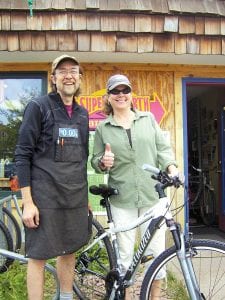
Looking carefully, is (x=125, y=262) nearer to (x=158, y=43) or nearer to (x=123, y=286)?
(x=123, y=286)

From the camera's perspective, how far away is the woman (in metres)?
3.02

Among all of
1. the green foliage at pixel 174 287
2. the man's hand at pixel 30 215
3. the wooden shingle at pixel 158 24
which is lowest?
the green foliage at pixel 174 287

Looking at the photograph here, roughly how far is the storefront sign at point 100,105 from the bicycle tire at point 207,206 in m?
2.66

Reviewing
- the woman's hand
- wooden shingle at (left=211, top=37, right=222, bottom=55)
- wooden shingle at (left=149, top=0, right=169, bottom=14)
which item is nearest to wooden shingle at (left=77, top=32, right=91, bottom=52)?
wooden shingle at (left=149, top=0, right=169, bottom=14)

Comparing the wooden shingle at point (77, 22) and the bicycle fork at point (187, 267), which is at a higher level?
the wooden shingle at point (77, 22)

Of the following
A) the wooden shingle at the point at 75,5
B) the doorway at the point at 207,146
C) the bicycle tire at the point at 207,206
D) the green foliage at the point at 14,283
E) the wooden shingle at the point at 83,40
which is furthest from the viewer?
the bicycle tire at the point at 207,206

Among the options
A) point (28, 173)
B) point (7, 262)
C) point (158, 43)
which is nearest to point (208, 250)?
point (28, 173)

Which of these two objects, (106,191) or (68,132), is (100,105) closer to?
(106,191)

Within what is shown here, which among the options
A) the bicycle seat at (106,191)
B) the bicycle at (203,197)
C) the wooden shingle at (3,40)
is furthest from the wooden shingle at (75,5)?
the bicycle at (203,197)

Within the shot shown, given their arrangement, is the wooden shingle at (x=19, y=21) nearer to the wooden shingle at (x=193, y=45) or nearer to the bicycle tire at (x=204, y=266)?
the wooden shingle at (x=193, y=45)

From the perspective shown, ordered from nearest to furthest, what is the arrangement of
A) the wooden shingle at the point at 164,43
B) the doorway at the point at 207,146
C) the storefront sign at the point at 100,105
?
the wooden shingle at the point at 164,43, the storefront sign at the point at 100,105, the doorway at the point at 207,146

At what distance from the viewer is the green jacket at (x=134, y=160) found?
3.02 meters

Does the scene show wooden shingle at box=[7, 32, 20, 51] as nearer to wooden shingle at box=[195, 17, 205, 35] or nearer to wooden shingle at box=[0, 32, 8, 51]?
wooden shingle at box=[0, 32, 8, 51]

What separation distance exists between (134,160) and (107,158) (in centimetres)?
24
